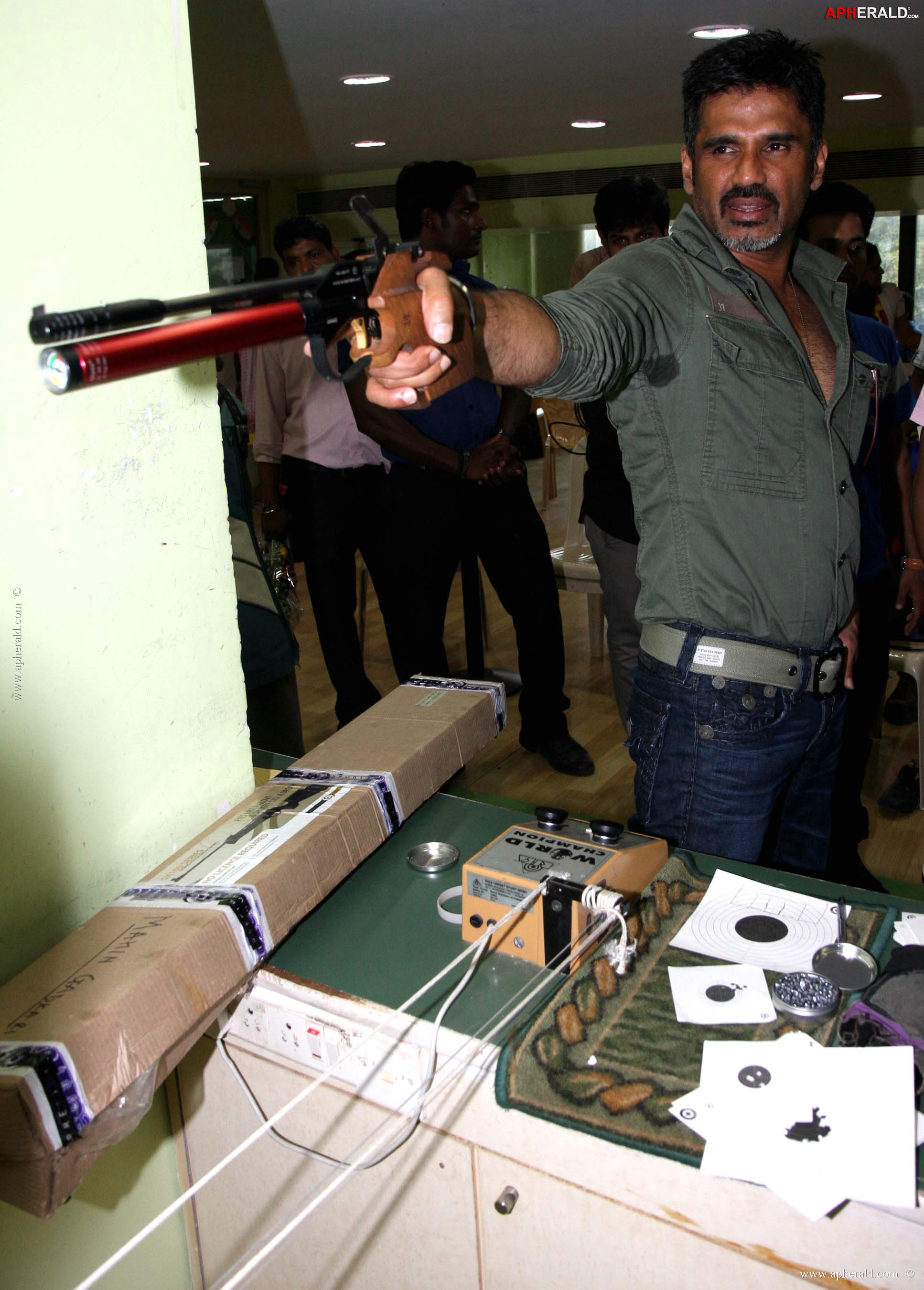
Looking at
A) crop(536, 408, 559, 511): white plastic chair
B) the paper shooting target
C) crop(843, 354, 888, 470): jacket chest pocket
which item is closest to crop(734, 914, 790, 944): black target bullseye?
the paper shooting target

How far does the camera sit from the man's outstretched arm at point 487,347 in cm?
94

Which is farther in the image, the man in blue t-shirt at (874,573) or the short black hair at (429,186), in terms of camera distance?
the short black hair at (429,186)

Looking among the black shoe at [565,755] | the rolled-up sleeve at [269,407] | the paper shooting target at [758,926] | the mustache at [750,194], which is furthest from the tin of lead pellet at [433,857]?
the rolled-up sleeve at [269,407]

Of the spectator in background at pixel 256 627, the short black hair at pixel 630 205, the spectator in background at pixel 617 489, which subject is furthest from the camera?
the short black hair at pixel 630 205

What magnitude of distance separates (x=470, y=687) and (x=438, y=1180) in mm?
773

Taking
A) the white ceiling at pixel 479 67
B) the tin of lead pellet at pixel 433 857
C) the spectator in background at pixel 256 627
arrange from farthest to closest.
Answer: the white ceiling at pixel 479 67
the spectator in background at pixel 256 627
the tin of lead pellet at pixel 433 857

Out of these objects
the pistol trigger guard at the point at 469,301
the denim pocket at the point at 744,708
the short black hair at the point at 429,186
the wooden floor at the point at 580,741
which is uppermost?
the short black hair at the point at 429,186

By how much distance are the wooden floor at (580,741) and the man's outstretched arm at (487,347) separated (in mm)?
1814

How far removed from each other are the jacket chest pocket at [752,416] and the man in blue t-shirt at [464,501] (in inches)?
55.1

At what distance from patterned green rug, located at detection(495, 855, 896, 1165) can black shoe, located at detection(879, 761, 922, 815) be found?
68.5 inches

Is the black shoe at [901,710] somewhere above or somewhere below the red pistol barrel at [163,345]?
below

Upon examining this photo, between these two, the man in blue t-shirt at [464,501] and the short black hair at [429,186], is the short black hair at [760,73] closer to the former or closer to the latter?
the man in blue t-shirt at [464,501]

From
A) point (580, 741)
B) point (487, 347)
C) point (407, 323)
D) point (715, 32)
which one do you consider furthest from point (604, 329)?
point (715, 32)

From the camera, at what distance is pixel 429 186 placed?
2773 millimetres
